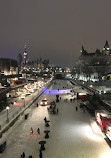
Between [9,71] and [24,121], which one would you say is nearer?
[24,121]

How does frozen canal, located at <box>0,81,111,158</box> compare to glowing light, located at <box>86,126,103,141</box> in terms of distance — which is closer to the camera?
frozen canal, located at <box>0,81,111,158</box>

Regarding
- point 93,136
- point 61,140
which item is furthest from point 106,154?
point 61,140

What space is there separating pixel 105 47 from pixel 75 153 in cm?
11574

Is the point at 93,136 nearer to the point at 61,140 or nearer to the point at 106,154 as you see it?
the point at 106,154

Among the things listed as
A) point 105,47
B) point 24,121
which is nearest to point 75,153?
point 24,121

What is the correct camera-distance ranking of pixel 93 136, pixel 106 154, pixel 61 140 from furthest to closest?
pixel 93 136
pixel 61 140
pixel 106 154

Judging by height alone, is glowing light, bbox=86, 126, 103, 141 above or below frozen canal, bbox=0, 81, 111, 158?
above

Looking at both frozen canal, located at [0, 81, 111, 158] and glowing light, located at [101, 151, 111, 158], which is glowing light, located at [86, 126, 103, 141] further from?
glowing light, located at [101, 151, 111, 158]

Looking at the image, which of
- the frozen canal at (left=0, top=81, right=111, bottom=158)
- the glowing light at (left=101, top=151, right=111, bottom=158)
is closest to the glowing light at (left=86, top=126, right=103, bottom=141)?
the frozen canal at (left=0, top=81, right=111, bottom=158)

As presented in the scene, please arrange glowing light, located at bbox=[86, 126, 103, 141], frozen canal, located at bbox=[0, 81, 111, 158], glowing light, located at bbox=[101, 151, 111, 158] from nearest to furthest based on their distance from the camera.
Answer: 1. glowing light, located at bbox=[101, 151, 111, 158]
2. frozen canal, located at bbox=[0, 81, 111, 158]
3. glowing light, located at bbox=[86, 126, 103, 141]

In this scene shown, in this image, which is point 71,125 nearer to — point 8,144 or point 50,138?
point 50,138

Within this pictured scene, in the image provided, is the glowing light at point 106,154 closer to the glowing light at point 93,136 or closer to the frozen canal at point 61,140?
the frozen canal at point 61,140

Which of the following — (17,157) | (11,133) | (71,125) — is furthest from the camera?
(71,125)

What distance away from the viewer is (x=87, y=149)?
11688 mm
